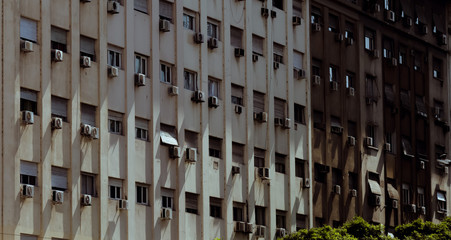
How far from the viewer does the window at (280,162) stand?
49.2m

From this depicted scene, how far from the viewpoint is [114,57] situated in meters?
42.3

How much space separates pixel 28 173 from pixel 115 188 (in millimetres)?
3578

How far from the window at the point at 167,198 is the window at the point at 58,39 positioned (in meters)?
5.72

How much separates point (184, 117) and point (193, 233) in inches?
137

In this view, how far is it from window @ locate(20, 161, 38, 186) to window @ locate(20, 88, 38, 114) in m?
1.43

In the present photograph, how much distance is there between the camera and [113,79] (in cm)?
4184

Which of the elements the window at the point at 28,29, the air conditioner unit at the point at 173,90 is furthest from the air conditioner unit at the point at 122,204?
the window at the point at 28,29

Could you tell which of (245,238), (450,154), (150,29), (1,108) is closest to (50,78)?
(1,108)

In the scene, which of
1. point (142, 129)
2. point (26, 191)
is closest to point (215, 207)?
point (142, 129)

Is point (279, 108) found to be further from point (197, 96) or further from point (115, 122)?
point (115, 122)

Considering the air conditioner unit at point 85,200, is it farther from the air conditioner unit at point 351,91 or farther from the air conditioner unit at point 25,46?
the air conditioner unit at point 351,91

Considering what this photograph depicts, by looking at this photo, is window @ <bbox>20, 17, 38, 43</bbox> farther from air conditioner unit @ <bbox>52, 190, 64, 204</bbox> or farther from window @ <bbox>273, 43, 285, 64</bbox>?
window @ <bbox>273, 43, 285, 64</bbox>

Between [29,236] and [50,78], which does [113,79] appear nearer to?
[50,78]

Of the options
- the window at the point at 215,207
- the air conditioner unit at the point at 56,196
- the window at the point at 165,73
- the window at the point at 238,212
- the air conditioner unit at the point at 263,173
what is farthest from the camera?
the air conditioner unit at the point at 263,173
